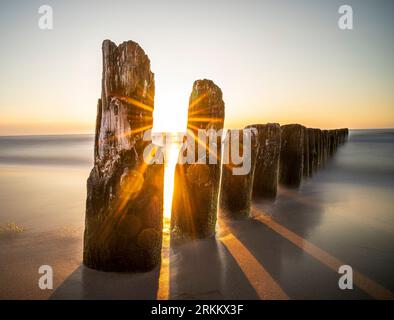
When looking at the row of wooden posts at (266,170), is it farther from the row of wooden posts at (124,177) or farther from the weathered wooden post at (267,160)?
the row of wooden posts at (124,177)

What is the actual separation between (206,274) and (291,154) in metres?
4.98

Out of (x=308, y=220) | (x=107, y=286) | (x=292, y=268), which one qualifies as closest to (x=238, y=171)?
(x=308, y=220)

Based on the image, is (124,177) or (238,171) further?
(238,171)

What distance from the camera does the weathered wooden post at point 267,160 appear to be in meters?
5.61

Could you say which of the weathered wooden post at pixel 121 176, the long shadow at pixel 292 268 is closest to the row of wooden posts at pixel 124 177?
the weathered wooden post at pixel 121 176

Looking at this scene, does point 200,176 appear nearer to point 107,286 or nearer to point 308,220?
point 107,286

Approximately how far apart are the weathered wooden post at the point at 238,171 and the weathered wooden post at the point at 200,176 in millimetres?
877

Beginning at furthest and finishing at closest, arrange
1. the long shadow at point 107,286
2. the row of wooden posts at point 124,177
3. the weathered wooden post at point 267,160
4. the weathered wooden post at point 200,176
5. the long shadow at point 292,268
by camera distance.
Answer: the weathered wooden post at point 267,160 < the weathered wooden post at point 200,176 < the row of wooden posts at point 124,177 < the long shadow at point 292,268 < the long shadow at point 107,286

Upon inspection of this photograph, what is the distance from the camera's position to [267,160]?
569 cm

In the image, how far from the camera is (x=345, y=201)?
6027mm

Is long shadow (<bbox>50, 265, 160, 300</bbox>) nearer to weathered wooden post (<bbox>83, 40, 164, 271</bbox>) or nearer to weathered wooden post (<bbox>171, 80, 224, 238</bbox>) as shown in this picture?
weathered wooden post (<bbox>83, 40, 164, 271</bbox>)
